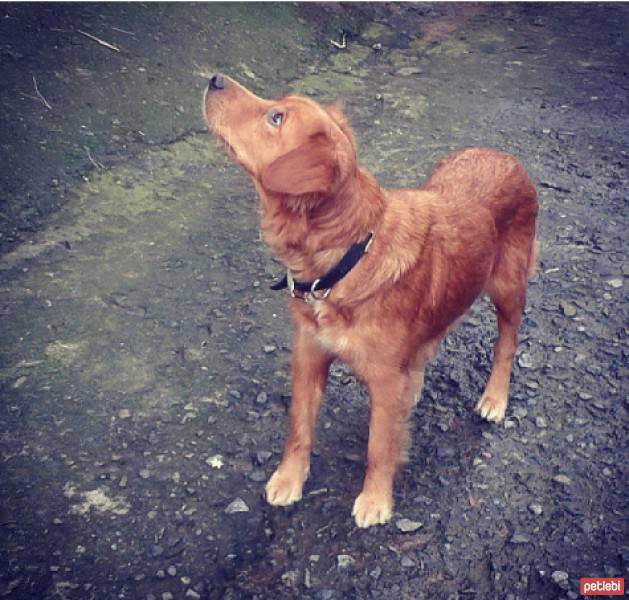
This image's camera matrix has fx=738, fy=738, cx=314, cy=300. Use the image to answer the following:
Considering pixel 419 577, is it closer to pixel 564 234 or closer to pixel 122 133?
pixel 564 234

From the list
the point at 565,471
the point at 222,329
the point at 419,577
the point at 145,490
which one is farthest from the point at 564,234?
the point at 145,490

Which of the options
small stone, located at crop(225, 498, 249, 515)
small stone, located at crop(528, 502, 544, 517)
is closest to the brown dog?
small stone, located at crop(225, 498, 249, 515)

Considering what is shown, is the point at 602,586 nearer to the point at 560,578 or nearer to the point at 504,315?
the point at 560,578

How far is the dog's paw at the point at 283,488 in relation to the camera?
3.31 meters

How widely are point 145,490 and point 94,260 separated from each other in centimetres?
192

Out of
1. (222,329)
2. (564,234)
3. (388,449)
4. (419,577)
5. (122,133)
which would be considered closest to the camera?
(419,577)

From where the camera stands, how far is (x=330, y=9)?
326 inches

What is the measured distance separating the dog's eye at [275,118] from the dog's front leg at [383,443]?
1126 millimetres

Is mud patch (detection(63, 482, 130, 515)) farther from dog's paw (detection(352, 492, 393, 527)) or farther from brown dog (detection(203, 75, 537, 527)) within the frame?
dog's paw (detection(352, 492, 393, 527))

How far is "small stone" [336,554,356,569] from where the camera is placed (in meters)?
3.04

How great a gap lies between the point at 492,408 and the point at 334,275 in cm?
135

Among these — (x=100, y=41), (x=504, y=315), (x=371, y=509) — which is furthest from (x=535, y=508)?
(x=100, y=41)

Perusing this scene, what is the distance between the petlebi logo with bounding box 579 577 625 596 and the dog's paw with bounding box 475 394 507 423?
3.20 feet

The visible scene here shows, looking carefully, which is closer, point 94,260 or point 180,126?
point 94,260
